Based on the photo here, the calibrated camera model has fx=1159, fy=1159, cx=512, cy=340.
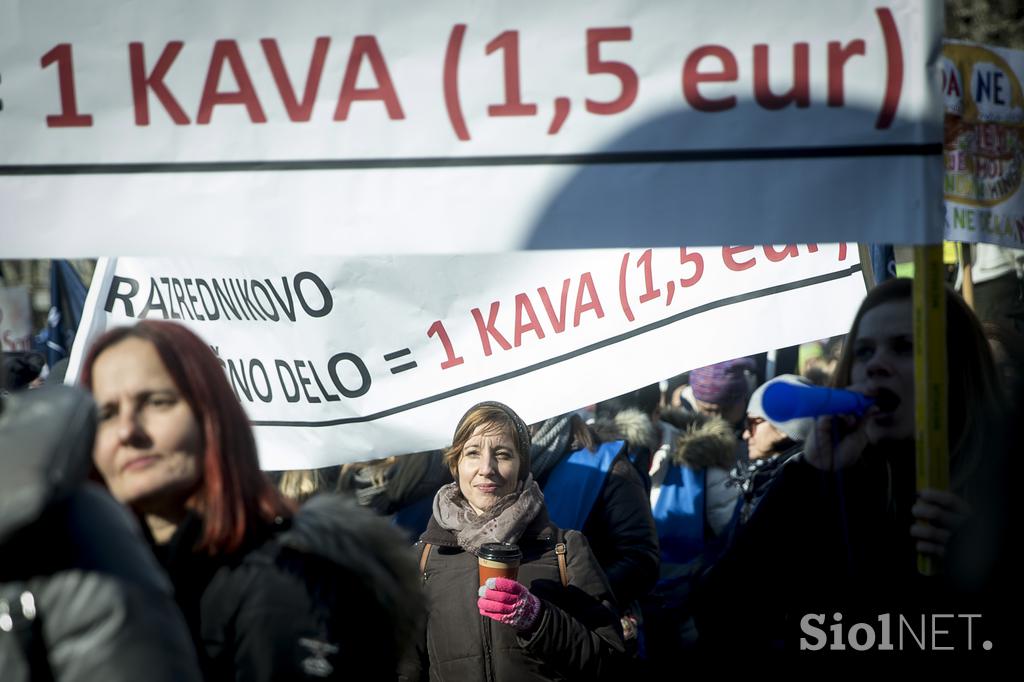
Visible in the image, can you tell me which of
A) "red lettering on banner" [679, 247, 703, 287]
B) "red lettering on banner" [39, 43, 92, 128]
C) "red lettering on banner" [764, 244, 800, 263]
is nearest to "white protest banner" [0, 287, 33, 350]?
"red lettering on banner" [679, 247, 703, 287]

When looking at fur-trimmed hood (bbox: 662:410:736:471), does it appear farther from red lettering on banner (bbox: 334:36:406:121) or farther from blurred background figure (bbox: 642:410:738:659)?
red lettering on banner (bbox: 334:36:406:121)

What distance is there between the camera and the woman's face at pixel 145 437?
2006 mm

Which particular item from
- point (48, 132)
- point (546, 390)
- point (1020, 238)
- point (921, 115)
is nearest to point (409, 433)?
point (546, 390)

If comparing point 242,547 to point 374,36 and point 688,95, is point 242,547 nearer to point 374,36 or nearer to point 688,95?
point 374,36

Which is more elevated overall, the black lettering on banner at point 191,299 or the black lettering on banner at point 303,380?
the black lettering on banner at point 191,299

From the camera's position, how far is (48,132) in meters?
2.27

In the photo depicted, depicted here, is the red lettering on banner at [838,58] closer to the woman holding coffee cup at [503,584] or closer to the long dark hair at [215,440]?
the long dark hair at [215,440]

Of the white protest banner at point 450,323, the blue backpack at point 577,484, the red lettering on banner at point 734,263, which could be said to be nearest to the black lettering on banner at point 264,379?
the white protest banner at point 450,323

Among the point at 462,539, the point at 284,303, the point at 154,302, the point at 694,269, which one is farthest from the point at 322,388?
the point at 694,269

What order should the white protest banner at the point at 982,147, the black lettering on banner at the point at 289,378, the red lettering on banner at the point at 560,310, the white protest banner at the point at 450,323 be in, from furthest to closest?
1. the white protest banner at the point at 982,147
2. the black lettering on banner at the point at 289,378
3. the red lettering on banner at the point at 560,310
4. the white protest banner at the point at 450,323

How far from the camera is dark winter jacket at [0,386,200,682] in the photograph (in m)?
1.45

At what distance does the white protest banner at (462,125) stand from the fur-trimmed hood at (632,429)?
3.37 metres

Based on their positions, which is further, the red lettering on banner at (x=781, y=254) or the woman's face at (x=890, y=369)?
the red lettering on banner at (x=781, y=254)

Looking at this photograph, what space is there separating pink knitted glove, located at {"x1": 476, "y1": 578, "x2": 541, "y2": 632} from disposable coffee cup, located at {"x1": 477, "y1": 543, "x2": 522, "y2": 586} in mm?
27
